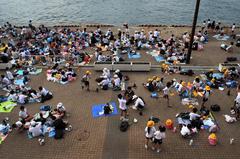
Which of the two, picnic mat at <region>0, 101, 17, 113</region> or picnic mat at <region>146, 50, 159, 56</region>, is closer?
picnic mat at <region>0, 101, 17, 113</region>

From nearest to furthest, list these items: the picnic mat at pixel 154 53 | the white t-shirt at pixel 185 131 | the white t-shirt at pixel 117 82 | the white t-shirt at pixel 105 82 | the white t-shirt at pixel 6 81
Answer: the white t-shirt at pixel 185 131
the white t-shirt at pixel 117 82
the white t-shirt at pixel 105 82
the white t-shirt at pixel 6 81
the picnic mat at pixel 154 53

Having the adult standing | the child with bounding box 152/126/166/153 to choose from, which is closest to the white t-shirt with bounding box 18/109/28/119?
the adult standing

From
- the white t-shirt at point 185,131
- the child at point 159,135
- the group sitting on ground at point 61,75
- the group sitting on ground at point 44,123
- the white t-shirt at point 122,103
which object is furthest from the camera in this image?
the group sitting on ground at point 61,75

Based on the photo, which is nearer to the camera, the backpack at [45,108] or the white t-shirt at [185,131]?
the white t-shirt at [185,131]

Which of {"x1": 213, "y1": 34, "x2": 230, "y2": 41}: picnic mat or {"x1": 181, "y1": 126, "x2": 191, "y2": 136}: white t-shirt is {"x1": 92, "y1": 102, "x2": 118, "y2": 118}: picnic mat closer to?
{"x1": 181, "y1": 126, "x2": 191, "y2": 136}: white t-shirt

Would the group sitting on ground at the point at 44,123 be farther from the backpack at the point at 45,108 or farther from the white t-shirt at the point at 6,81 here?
the white t-shirt at the point at 6,81

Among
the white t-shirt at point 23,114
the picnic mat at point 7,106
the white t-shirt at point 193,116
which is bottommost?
the picnic mat at point 7,106

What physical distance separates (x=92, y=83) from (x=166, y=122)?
731 centimetres

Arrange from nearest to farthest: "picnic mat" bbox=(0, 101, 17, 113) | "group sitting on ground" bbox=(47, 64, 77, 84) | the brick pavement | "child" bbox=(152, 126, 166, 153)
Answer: "child" bbox=(152, 126, 166, 153)
the brick pavement
"picnic mat" bbox=(0, 101, 17, 113)
"group sitting on ground" bbox=(47, 64, 77, 84)

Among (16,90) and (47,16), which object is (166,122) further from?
(47,16)

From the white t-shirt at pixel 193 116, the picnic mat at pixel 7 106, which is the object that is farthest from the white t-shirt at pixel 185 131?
the picnic mat at pixel 7 106

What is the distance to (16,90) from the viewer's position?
19.9 meters

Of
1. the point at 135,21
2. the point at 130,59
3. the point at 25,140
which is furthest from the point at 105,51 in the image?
the point at 135,21

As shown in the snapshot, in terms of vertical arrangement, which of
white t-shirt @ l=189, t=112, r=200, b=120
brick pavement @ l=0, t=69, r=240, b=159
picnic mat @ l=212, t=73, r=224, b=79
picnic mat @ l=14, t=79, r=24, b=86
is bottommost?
brick pavement @ l=0, t=69, r=240, b=159
